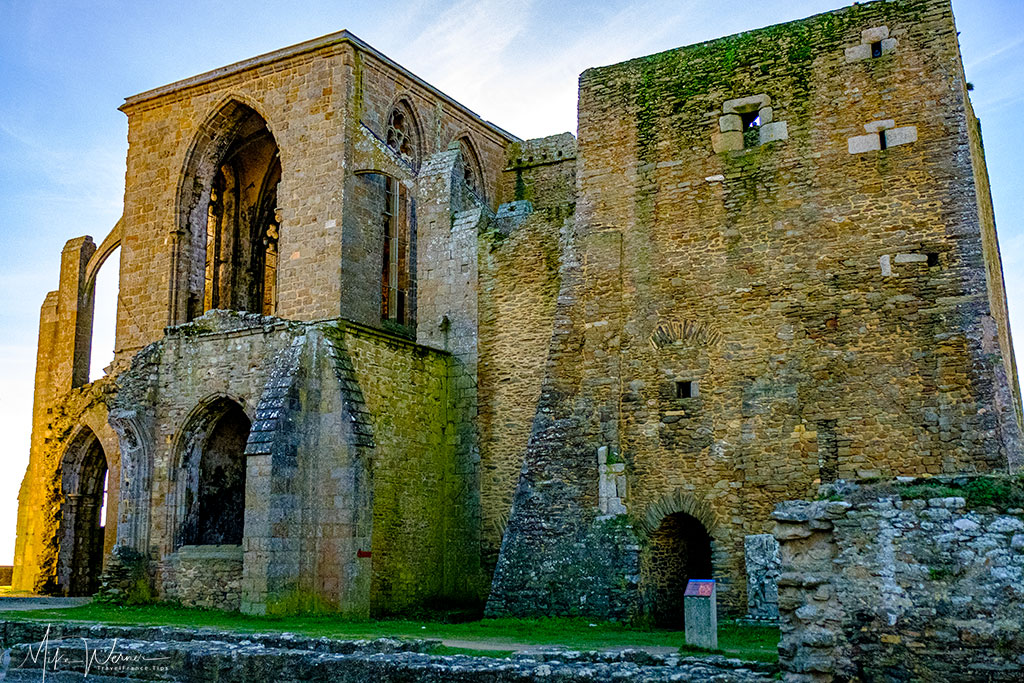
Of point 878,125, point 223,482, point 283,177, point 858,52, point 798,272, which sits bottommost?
point 223,482

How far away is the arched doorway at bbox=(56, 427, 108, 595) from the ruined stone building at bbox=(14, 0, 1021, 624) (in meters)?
4.97

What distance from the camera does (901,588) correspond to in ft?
23.8

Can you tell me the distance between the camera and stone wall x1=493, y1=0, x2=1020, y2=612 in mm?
11477

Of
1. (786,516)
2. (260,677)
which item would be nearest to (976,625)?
(786,516)

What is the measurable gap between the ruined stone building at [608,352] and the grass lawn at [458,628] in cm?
39

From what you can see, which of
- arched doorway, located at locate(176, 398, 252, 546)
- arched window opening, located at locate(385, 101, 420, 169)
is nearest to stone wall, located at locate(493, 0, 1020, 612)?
arched doorway, located at locate(176, 398, 252, 546)

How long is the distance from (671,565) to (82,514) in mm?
14906

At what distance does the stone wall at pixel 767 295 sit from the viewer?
11.5 meters

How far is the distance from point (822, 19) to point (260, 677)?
10233 mm

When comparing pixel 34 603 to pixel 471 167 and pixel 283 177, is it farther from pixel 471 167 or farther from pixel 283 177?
pixel 471 167

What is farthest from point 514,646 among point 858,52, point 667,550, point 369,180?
point 369,180

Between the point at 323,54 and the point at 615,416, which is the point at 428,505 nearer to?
the point at 615,416

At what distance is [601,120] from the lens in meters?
14.1

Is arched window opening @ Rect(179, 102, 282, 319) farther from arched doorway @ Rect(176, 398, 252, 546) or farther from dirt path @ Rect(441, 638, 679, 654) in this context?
dirt path @ Rect(441, 638, 679, 654)
